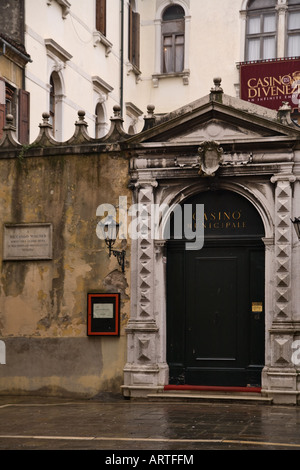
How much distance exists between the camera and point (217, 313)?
51.1ft

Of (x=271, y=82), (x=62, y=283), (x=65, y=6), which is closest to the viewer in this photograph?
(x=62, y=283)

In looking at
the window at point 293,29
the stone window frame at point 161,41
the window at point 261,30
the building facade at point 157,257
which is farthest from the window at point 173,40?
the building facade at point 157,257

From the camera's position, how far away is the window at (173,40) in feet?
104

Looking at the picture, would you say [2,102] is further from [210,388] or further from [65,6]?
[210,388]

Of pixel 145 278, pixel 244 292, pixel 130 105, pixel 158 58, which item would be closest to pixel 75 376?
pixel 145 278

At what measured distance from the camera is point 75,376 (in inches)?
626

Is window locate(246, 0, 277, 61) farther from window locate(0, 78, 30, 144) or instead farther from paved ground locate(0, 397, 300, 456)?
paved ground locate(0, 397, 300, 456)

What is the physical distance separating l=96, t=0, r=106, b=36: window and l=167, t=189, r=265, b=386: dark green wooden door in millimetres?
13361

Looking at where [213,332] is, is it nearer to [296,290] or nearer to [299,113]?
[296,290]

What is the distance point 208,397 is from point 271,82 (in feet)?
54.4

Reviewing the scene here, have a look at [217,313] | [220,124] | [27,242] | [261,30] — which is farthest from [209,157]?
[261,30]

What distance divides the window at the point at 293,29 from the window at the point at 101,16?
661 centimetres

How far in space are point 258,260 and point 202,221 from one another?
4.01 ft

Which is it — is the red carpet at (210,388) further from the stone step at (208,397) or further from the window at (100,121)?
the window at (100,121)
